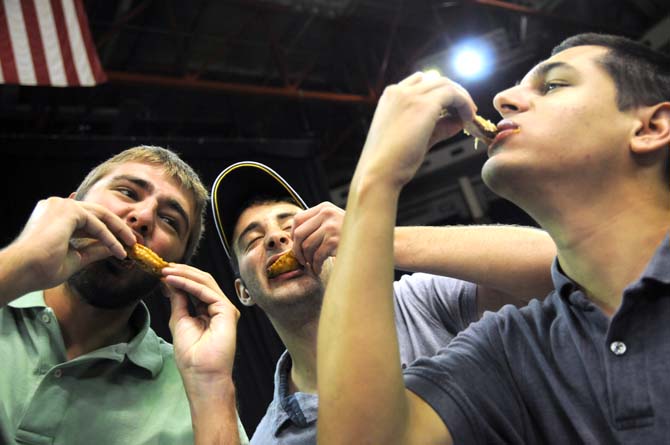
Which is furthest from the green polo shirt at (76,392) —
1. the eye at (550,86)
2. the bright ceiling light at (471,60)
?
the bright ceiling light at (471,60)

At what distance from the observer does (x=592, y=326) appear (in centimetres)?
98

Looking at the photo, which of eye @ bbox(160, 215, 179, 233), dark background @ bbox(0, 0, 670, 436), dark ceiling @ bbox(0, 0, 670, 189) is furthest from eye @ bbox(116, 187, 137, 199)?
dark ceiling @ bbox(0, 0, 670, 189)

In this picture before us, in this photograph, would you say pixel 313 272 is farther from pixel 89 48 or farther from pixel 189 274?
pixel 89 48

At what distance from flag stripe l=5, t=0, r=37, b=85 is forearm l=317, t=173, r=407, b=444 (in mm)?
3031

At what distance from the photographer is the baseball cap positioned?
1.87 meters

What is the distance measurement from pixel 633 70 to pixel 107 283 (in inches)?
56.4

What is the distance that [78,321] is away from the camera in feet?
4.96

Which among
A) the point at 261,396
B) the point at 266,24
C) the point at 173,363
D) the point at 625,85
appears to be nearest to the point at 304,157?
the point at 266,24

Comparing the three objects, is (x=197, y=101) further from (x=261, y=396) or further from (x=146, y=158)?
(x=146, y=158)

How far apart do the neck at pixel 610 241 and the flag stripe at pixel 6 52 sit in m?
3.24

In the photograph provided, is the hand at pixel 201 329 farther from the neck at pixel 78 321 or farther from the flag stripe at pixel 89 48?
the flag stripe at pixel 89 48

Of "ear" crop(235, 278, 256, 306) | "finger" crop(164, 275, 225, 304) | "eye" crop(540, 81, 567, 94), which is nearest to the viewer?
"eye" crop(540, 81, 567, 94)

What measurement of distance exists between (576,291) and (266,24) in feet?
16.2

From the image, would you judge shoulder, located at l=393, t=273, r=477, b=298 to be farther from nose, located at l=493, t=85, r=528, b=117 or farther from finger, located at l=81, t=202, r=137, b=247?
finger, located at l=81, t=202, r=137, b=247
